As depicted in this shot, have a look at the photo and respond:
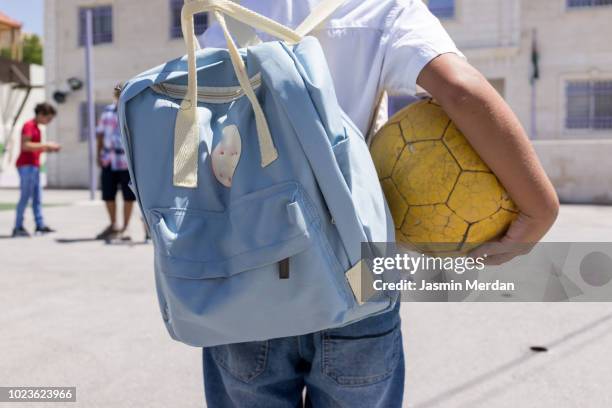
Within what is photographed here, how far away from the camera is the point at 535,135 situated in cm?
1672

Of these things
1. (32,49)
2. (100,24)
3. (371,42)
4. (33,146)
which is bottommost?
(33,146)

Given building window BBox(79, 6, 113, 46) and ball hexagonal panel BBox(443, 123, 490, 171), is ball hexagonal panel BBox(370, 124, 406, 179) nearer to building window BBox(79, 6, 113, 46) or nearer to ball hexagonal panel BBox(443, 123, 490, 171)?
ball hexagonal panel BBox(443, 123, 490, 171)

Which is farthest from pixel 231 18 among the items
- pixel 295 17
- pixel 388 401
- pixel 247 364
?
pixel 388 401

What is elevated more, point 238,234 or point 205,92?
point 205,92

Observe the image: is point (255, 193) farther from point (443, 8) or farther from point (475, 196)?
point (443, 8)

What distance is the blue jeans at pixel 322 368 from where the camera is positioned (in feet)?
4.09

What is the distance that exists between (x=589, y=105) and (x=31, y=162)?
14.1 metres

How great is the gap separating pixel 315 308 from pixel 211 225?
0.24 metres

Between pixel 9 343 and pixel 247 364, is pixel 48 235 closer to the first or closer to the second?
pixel 9 343

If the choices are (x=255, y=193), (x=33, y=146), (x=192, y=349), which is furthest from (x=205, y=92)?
(x=33, y=146)

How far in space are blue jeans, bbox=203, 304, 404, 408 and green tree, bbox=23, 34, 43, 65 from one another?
2164 inches

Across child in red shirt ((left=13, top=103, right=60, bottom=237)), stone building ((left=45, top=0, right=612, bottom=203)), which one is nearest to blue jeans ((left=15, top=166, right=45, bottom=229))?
child in red shirt ((left=13, top=103, right=60, bottom=237))

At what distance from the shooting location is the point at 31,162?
27.6ft

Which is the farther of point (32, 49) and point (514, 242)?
point (32, 49)
